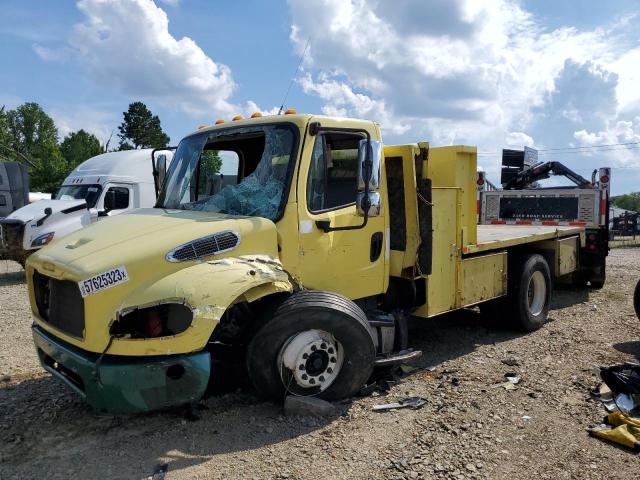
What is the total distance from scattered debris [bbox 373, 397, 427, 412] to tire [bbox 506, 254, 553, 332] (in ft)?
8.69

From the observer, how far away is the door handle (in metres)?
4.83

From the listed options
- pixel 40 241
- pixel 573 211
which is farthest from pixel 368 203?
pixel 40 241

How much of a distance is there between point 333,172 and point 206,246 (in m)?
1.36

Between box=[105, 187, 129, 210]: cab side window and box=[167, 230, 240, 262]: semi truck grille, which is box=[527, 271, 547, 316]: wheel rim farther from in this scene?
box=[105, 187, 129, 210]: cab side window

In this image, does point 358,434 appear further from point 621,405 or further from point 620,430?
point 621,405

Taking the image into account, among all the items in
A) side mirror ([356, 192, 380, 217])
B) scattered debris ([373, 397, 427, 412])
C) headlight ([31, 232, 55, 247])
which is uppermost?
side mirror ([356, 192, 380, 217])

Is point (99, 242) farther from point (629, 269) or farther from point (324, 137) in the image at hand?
point (629, 269)

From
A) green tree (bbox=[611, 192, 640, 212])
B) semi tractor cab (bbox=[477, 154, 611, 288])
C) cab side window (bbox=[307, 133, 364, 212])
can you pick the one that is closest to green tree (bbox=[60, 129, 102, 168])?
→ semi tractor cab (bbox=[477, 154, 611, 288])

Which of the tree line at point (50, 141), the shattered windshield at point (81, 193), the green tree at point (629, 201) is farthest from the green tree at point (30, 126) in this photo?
the green tree at point (629, 201)

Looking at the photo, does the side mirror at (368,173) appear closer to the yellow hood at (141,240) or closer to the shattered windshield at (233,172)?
the shattered windshield at (233,172)

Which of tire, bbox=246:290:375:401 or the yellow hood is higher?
the yellow hood

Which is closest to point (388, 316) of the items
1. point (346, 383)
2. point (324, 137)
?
point (346, 383)

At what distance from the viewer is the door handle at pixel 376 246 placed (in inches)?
190

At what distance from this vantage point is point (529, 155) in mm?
12828
